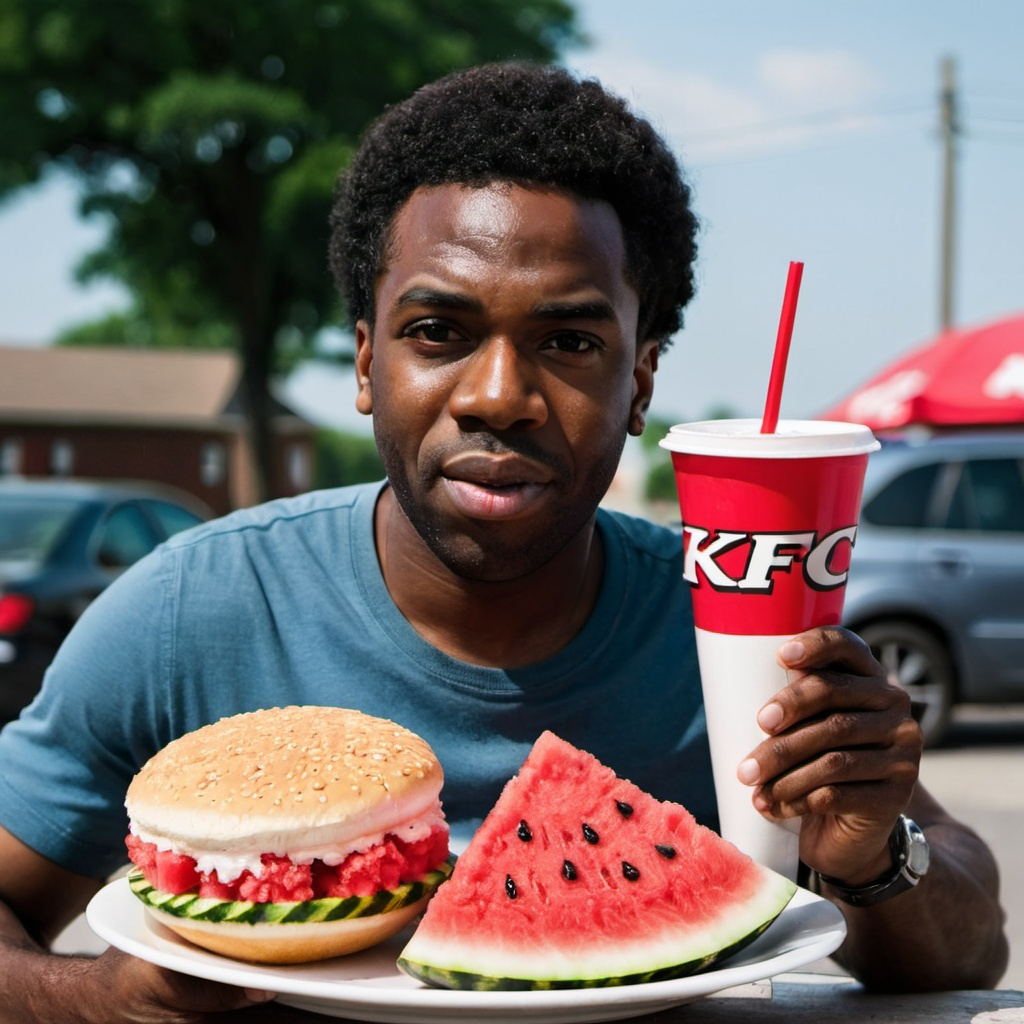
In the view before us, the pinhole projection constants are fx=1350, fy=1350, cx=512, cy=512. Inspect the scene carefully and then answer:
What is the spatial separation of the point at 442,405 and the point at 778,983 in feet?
3.49

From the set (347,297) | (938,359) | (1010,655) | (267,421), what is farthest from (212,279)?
(347,297)

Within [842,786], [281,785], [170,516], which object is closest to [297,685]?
[281,785]

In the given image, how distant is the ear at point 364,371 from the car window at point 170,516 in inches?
324

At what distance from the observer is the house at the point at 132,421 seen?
161 ft

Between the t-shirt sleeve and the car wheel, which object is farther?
the car wheel

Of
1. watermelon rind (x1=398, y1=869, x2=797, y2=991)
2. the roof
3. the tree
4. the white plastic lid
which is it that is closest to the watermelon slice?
watermelon rind (x1=398, y1=869, x2=797, y2=991)

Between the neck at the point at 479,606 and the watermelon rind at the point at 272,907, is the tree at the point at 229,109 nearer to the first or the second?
the neck at the point at 479,606

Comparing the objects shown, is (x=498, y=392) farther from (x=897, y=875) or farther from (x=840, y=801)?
(x=897, y=875)

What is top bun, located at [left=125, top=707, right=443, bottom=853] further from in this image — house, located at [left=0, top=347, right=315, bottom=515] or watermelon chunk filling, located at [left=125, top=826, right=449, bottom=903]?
house, located at [left=0, top=347, right=315, bottom=515]

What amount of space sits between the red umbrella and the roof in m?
40.9

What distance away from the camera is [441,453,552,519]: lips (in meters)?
2.18

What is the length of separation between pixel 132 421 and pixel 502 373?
165ft

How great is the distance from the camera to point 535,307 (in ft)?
7.20

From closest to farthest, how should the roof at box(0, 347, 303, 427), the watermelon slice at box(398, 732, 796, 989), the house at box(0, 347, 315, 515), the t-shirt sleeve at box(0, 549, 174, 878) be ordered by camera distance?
the watermelon slice at box(398, 732, 796, 989) → the t-shirt sleeve at box(0, 549, 174, 878) → the house at box(0, 347, 315, 515) → the roof at box(0, 347, 303, 427)
